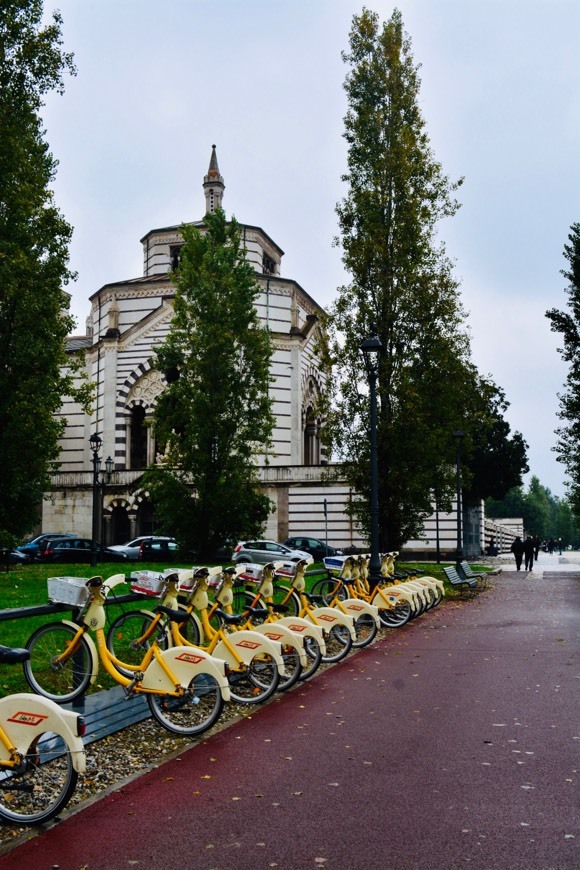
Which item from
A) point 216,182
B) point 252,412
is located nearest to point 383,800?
point 252,412

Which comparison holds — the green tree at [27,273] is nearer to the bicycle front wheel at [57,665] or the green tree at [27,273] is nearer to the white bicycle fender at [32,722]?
the bicycle front wheel at [57,665]

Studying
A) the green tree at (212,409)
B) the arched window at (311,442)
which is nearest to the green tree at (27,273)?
the green tree at (212,409)

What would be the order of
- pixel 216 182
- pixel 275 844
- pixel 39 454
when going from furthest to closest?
pixel 216 182 → pixel 39 454 → pixel 275 844

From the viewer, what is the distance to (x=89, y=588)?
307 inches

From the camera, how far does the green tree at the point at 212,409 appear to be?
32188 mm

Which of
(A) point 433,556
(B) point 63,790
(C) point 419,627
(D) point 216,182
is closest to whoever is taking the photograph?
(B) point 63,790

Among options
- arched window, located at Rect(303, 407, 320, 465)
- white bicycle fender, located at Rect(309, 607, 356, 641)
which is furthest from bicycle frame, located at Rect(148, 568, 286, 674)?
arched window, located at Rect(303, 407, 320, 465)

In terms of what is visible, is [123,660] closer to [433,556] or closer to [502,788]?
[502,788]

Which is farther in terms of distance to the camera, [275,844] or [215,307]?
[215,307]

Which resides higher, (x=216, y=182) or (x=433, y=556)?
(x=216, y=182)

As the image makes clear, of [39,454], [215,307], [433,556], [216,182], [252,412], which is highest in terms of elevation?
[216,182]

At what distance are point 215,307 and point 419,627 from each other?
19188 mm

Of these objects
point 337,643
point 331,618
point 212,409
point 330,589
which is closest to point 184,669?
point 331,618

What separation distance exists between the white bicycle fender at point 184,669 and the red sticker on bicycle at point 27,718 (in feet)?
6.96
